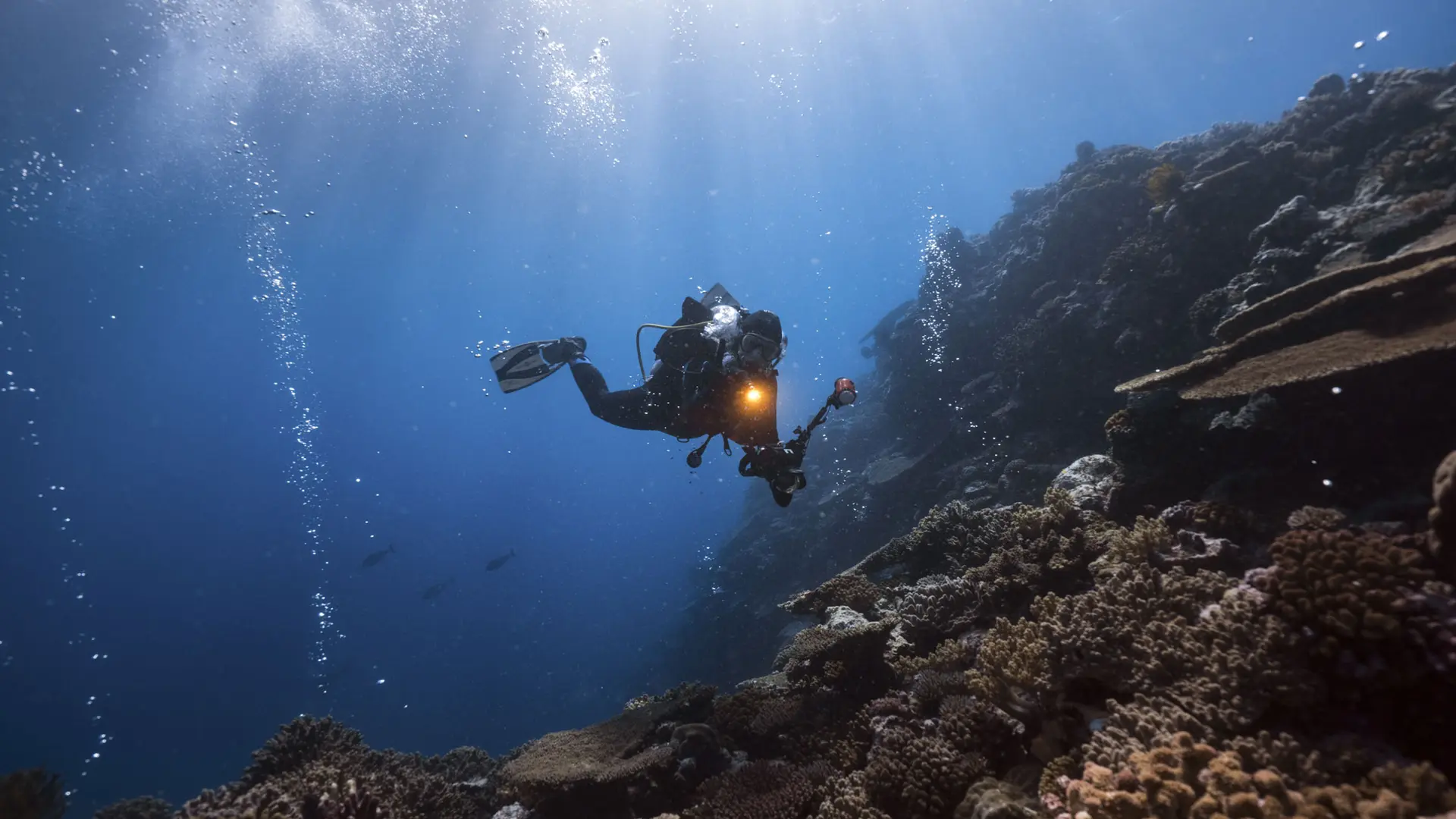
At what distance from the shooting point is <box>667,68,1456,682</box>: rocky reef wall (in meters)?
5.05

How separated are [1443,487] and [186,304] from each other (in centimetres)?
6720

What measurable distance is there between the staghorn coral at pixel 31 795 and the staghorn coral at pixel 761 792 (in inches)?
330

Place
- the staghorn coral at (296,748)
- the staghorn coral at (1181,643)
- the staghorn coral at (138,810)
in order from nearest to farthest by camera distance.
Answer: the staghorn coral at (1181,643)
the staghorn coral at (296,748)
the staghorn coral at (138,810)

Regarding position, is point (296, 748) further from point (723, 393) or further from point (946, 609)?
point (946, 609)

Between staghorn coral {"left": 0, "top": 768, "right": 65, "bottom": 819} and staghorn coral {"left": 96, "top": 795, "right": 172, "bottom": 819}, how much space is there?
1.56 meters

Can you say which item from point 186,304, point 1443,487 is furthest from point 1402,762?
point 186,304

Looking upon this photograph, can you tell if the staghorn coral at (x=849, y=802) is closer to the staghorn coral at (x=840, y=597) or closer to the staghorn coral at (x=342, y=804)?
the staghorn coral at (x=840, y=597)

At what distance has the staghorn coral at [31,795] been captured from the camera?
6531mm

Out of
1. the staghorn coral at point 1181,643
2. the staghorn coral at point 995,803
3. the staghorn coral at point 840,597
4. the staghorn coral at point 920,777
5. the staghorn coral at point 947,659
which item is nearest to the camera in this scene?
the staghorn coral at point 1181,643

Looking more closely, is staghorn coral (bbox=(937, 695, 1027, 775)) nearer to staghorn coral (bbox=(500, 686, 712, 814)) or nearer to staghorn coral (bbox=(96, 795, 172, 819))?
staghorn coral (bbox=(500, 686, 712, 814))

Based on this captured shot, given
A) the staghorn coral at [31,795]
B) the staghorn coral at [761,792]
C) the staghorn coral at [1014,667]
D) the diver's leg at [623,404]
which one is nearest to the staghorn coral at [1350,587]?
the staghorn coral at [1014,667]

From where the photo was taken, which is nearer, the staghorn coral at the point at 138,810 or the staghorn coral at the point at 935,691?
the staghorn coral at the point at 935,691

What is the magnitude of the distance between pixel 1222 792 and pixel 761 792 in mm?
3400

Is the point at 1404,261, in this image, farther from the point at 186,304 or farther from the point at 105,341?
the point at 105,341
